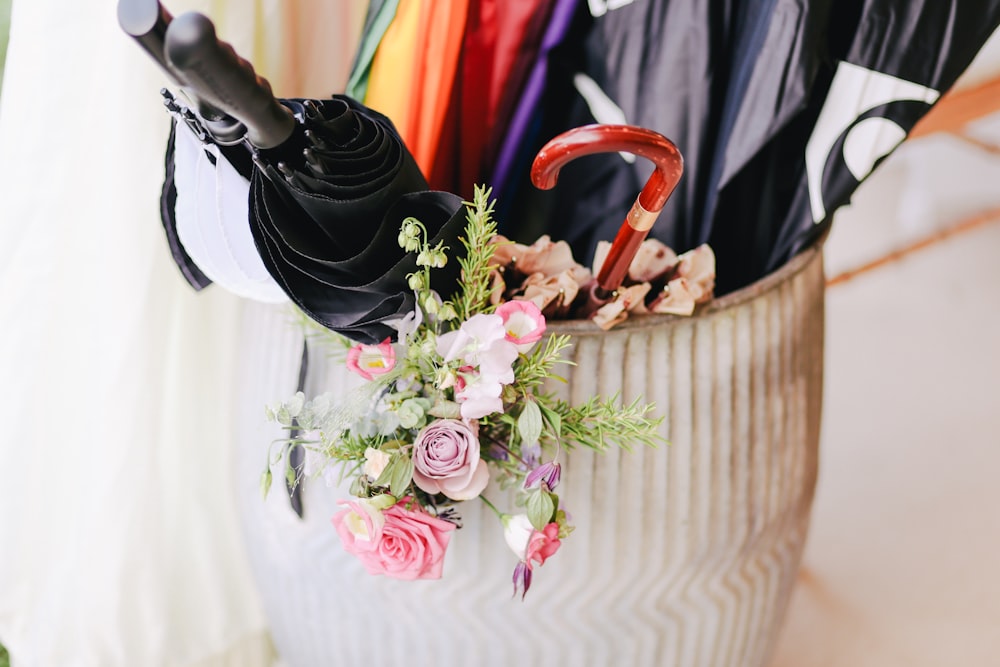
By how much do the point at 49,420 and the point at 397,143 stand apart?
0.44 meters

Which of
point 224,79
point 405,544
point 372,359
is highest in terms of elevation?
point 224,79

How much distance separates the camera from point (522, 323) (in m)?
→ 0.52

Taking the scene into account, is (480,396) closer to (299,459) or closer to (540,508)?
(540,508)

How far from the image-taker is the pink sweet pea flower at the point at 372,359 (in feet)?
1.82

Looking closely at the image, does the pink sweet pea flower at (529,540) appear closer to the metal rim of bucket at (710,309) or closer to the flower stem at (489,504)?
the flower stem at (489,504)

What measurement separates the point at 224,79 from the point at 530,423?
9.3 inches

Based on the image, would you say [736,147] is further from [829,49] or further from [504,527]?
[504,527]

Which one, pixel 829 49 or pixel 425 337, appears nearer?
pixel 425 337

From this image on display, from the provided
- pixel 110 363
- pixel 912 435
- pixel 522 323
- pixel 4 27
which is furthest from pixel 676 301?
pixel 912 435

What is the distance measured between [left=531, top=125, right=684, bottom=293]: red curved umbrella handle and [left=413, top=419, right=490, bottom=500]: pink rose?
152 millimetres

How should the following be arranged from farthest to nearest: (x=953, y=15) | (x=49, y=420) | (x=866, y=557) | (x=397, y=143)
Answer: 1. (x=866, y=557)
2. (x=49, y=420)
3. (x=953, y=15)
4. (x=397, y=143)

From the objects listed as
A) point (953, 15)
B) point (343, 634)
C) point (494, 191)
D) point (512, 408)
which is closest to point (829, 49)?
point (953, 15)

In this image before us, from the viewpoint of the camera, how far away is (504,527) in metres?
0.57

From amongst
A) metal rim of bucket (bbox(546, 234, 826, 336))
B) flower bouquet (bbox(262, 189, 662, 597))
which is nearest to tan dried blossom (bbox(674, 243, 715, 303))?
metal rim of bucket (bbox(546, 234, 826, 336))
